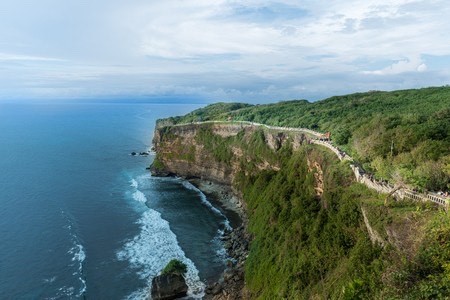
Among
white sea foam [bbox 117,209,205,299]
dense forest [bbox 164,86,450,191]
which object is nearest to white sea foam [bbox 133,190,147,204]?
→ white sea foam [bbox 117,209,205,299]

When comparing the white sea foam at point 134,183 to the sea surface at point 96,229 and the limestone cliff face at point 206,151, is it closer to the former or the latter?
the sea surface at point 96,229

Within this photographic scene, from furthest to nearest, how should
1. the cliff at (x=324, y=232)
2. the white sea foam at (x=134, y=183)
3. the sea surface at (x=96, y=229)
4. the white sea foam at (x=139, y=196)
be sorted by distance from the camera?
1. the white sea foam at (x=134, y=183)
2. the white sea foam at (x=139, y=196)
3. the sea surface at (x=96, y=229)
4. the cliff at (x=324, y=232)

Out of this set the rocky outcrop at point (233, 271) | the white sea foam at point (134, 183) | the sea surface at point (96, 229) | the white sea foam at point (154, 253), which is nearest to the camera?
the rocky outcrop at point (233, 271)

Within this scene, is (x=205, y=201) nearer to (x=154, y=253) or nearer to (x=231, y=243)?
(x=231, y=243)

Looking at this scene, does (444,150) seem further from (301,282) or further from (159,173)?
(159,173)

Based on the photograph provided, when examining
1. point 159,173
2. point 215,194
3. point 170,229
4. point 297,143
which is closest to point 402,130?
point 297,143

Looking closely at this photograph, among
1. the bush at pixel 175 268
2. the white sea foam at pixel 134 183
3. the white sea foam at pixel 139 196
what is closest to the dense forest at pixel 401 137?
the bush at pixel 175 268
